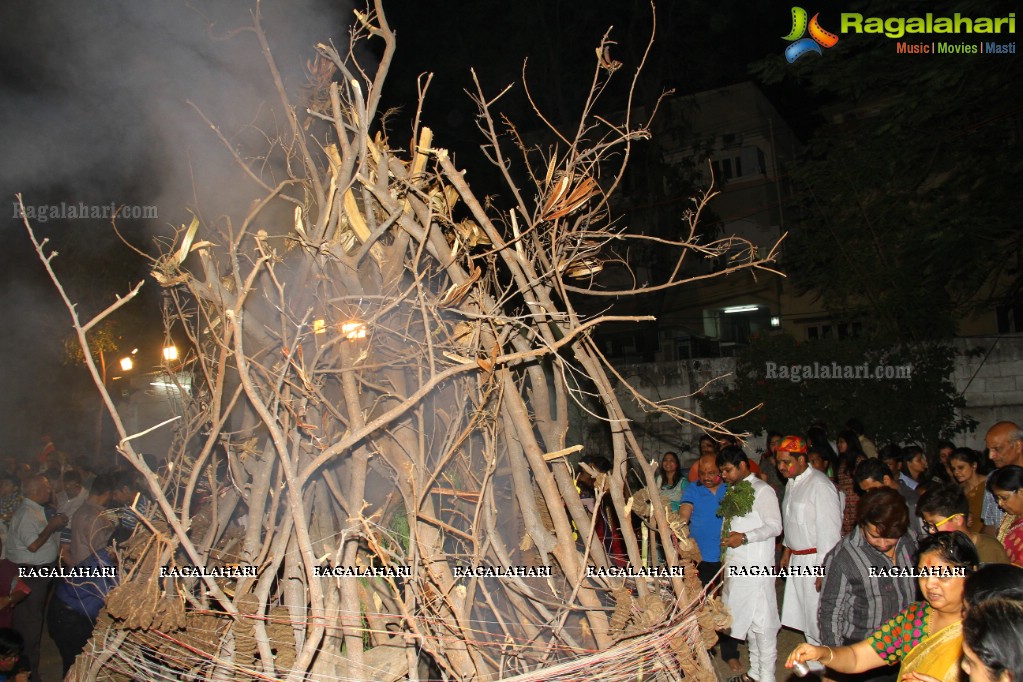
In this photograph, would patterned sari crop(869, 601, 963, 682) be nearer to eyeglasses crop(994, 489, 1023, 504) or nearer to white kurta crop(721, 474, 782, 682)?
eyeglasses crop(994, 489, 1023, 504)

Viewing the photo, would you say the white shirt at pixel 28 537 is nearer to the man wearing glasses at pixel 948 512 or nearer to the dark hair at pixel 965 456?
the man wearing glasses at pixel 948 512

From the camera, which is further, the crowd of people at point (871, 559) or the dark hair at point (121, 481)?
the dark hair at point (121, 481)

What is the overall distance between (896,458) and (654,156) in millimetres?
10487

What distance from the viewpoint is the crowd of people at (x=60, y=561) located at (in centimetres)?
466

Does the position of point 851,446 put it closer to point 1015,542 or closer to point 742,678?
point 742,678

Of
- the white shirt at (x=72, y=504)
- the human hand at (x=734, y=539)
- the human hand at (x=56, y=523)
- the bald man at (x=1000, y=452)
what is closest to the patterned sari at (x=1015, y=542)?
the bald man at (x=1000, y=452)

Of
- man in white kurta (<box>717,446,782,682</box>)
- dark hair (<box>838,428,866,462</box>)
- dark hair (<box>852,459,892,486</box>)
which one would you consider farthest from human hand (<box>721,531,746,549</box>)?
dark hair (<box>838,428,866,462</box>)

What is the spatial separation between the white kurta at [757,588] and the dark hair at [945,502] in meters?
1.25

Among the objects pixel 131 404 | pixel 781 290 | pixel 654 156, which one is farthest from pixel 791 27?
pixel 131 404

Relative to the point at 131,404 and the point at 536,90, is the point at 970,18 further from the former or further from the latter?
the point at 131,404

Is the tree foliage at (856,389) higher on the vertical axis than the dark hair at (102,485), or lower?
higher

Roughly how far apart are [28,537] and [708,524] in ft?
17.0

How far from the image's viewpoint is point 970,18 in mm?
7656
